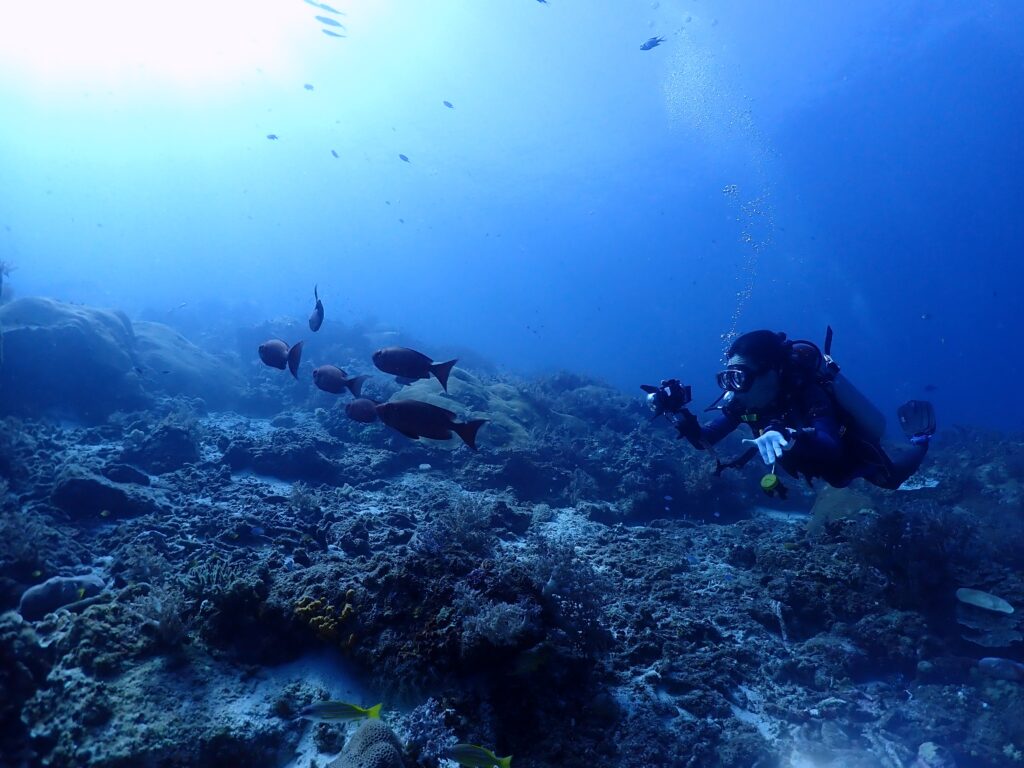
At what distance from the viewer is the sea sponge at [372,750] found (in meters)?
2.90

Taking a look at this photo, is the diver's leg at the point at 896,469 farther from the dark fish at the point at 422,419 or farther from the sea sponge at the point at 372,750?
the sea sponge at the point at 372,750

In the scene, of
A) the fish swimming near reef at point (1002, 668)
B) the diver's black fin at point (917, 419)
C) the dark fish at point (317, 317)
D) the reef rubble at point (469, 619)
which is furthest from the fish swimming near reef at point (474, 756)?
the diver's black fin at point (917, 419)

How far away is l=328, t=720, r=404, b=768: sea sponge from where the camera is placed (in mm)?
2904

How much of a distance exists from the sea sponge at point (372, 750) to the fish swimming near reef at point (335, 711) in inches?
5.4

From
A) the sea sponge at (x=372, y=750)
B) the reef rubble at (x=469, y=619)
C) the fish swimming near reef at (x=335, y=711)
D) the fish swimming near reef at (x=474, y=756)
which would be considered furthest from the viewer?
the reef rubble at (x=469, y=619)

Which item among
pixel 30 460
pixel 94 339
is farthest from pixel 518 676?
pixel 94 339

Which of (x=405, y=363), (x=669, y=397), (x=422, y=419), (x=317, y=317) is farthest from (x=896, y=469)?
(x=317, y=317)

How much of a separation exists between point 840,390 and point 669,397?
1.98 meters

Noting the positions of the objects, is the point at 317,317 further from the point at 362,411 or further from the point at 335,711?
the point at 335,711

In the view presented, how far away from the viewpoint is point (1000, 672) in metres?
5.45

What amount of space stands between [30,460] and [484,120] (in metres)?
75.3

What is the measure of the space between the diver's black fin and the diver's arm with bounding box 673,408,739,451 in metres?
3.21

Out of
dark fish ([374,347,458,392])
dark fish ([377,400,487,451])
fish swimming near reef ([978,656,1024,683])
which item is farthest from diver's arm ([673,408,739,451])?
fish swimming near reef ([978,656,1024,683])

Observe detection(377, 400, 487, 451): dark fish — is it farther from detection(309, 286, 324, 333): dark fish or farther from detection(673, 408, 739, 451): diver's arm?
detection(309, 286, 324, 333): dark fish
